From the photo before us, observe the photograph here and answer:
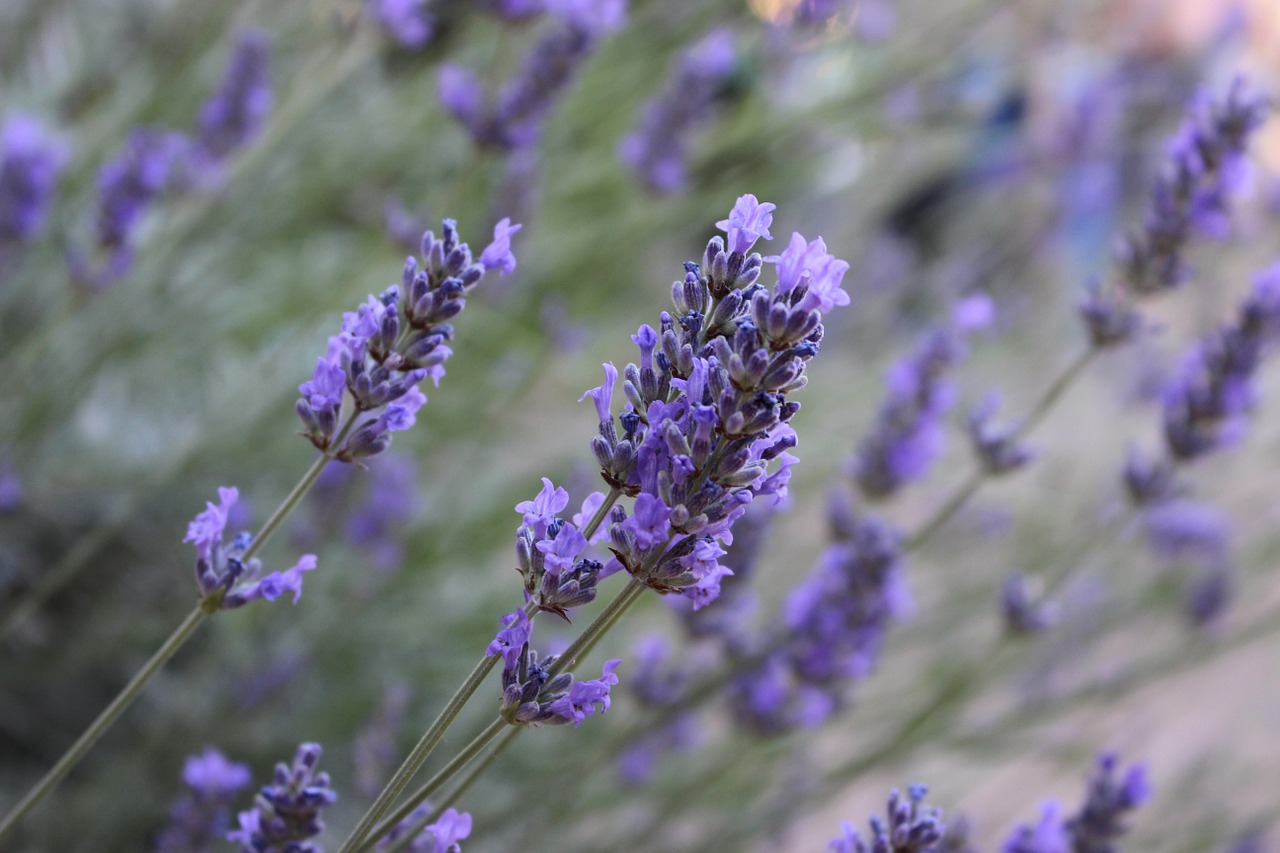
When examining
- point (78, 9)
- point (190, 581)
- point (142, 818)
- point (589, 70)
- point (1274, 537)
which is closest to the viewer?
point (142, 818)

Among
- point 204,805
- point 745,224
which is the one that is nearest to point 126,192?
point 204,805

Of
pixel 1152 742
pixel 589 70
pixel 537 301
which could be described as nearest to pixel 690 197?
pixel 589 70

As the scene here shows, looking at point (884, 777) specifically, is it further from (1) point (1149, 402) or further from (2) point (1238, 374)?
(2) point (1238, 374)

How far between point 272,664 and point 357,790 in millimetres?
434

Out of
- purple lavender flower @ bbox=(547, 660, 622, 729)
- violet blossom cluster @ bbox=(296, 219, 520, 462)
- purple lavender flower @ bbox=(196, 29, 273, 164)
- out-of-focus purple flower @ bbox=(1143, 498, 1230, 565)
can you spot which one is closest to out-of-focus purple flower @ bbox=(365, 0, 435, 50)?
purple lavender flower @ bbox=(196, 29, 273, 164)

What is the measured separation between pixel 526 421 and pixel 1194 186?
6.31 feet

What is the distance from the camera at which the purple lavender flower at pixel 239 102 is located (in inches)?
58.3

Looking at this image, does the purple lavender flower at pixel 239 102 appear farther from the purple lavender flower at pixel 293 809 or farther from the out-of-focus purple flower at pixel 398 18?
the purple lavender flower at pixel 293 809

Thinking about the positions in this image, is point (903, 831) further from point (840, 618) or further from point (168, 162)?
point (168, 162)

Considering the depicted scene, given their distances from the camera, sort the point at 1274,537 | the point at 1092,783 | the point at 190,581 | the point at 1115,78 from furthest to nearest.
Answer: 1. the point at 1115,78
2. the point at 1274,537
3. the point at 190,581
4. the point at 1092,783

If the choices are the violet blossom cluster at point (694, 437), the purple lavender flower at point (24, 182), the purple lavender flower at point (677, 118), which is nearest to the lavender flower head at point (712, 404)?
the violet blossom cluster at point (694, 437)

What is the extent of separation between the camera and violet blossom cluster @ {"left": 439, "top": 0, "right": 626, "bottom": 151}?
1.35 metres

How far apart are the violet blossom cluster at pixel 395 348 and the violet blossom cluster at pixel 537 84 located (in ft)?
2.49

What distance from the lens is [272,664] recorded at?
1.74 meters
